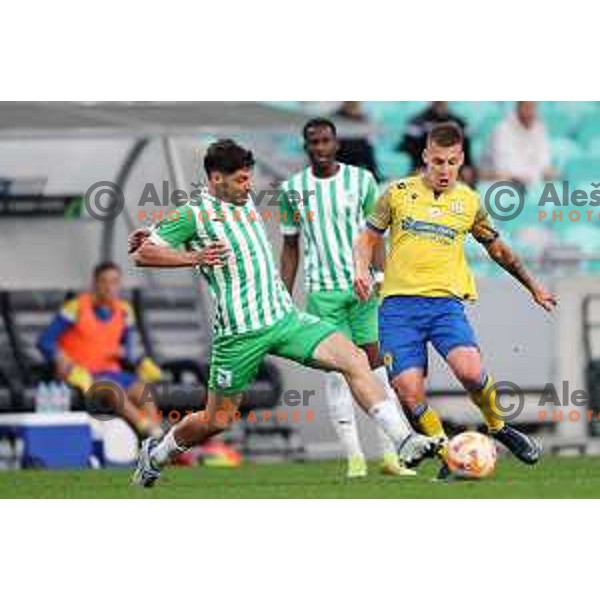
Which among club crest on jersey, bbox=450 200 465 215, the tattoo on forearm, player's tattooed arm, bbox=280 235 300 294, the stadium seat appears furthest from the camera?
the stadium seat

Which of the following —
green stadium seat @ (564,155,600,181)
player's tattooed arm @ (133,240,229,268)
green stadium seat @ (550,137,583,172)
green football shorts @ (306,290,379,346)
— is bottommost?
green football shorts @ (306,290,379,346)

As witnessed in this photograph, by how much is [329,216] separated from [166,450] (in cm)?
232

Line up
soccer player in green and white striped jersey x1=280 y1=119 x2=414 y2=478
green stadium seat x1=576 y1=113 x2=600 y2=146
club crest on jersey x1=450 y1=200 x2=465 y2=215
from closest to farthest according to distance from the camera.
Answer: club crest on jersey x1=450 y1=200 x2=465 y2=215, soccer player in green and white striped jersey x1=280 y1=119 x2=414 y2=478, green stadium seat x1=576 y1=113 x2=600 y2=146

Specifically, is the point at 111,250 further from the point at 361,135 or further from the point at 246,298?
the point at 246,298

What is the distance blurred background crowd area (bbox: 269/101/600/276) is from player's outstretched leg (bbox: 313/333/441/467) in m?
4.86

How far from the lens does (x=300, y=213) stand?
54.0 ft

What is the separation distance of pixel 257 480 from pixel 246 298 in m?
2.41

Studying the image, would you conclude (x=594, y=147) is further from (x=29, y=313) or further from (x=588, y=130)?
(x=29, y=313)

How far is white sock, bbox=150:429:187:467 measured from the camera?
14789mm

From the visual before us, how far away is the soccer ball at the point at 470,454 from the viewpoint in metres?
14.8

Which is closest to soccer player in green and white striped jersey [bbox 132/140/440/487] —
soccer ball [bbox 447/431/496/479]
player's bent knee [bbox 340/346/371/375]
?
player's bent knee [bbox 340/346/371/375]

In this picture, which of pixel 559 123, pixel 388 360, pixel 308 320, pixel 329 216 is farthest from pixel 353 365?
pixel 559 123

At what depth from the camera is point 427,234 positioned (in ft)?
49.2

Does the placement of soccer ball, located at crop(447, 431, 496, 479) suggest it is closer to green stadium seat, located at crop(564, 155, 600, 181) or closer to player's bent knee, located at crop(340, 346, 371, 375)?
player's bent knee, located at crop(340, 346, 371, 375)
